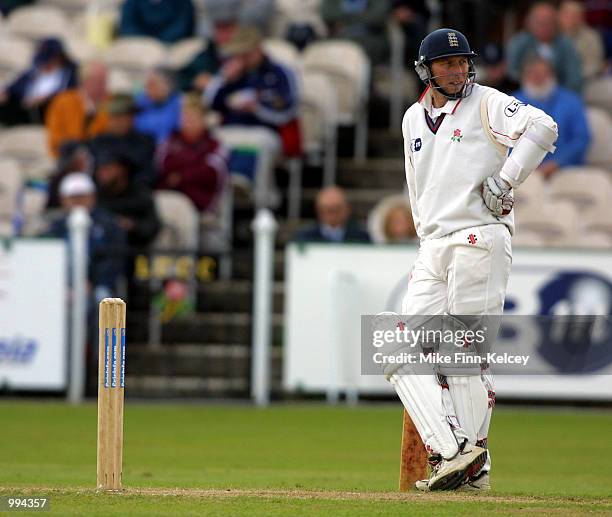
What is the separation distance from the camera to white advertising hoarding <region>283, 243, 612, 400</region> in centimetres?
1485

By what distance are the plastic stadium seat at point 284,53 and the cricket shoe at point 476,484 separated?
1045 centimetres

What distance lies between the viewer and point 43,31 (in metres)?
20.7

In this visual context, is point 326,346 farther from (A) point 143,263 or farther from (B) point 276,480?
(B) point 276,480

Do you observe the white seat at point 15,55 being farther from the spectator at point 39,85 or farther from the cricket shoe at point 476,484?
the cricket shoe at point 476,484

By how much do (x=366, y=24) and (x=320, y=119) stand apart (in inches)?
56.6

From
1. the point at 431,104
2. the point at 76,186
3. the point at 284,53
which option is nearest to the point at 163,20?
A: the point at 284,53

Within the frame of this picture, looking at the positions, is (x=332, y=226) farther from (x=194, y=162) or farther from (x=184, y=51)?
(x=184, y=51)

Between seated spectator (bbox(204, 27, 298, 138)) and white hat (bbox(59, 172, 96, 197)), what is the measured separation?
7.11 ft

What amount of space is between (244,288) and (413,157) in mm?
7988

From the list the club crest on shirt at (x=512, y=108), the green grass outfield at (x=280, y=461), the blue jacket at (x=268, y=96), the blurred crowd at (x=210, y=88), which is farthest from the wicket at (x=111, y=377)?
the blue jacket at (x=268, y=96)

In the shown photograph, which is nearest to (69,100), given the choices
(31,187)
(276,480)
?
(31,187)

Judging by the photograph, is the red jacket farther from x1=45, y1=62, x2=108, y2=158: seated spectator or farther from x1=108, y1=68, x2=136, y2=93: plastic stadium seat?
x1=108, y1=68, x2=136, y2=93: plastic stadium seat

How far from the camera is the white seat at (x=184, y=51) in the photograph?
19.2m

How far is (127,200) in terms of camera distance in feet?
53.7
